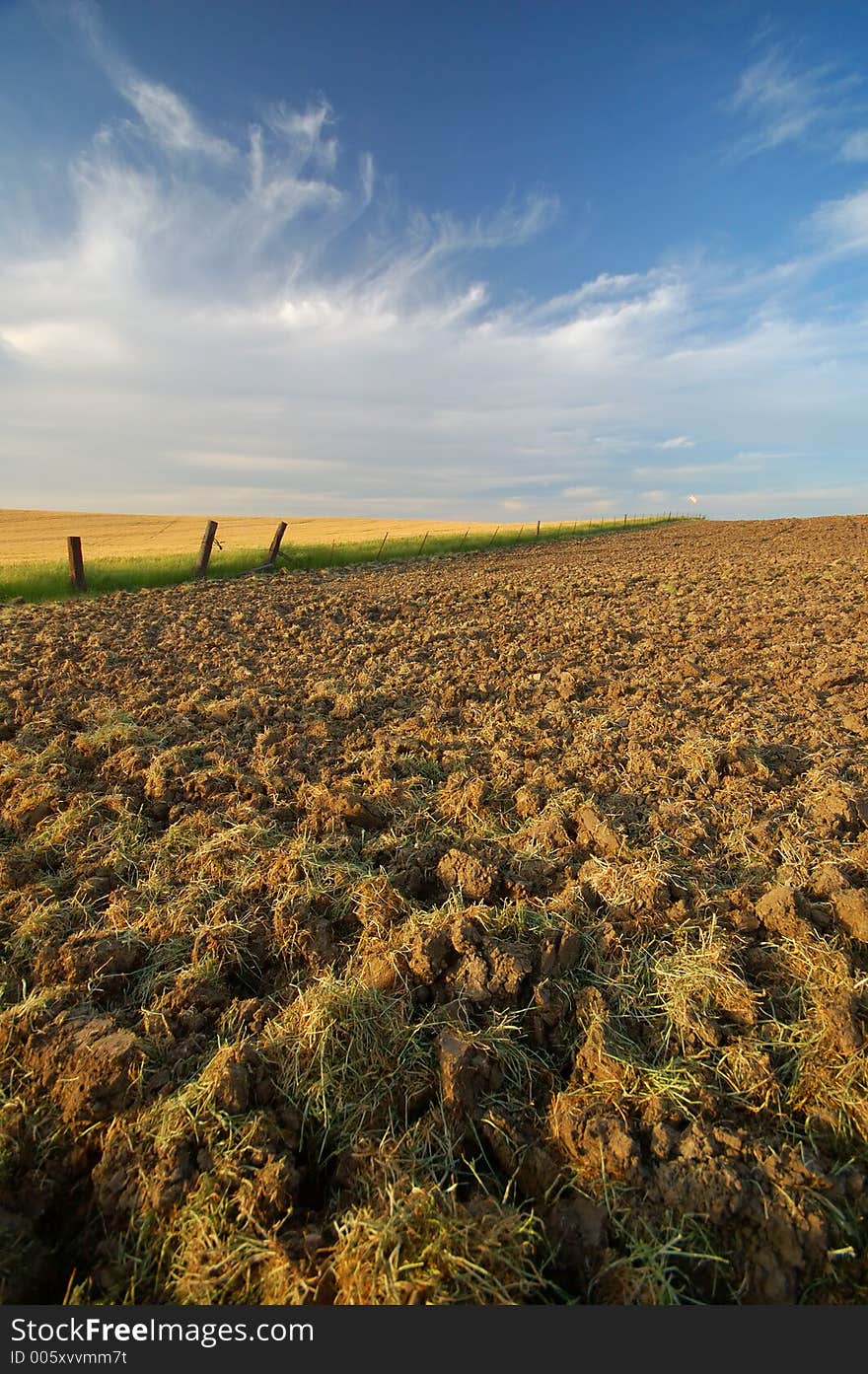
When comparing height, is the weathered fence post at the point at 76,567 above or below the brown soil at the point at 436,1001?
above

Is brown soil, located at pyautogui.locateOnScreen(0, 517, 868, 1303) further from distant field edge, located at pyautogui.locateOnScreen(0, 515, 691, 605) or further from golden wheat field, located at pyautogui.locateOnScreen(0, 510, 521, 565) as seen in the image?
golden wheat field, located at pyautogui.locateOnScreen(0, 510, 521, 565)

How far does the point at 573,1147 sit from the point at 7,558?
97.6ft

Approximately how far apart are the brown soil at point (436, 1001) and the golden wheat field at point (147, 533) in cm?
2212

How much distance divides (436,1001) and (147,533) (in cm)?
4565

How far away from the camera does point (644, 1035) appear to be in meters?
3.04

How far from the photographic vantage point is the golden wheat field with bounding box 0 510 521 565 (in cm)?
2980

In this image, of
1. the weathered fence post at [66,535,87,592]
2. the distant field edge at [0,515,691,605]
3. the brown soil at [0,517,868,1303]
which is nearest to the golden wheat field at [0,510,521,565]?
the distant field edge at [0,515,691,605]

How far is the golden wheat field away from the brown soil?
22.1m

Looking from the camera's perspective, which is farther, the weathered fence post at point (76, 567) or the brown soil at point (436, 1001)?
the weathered fence post at point (76, 567)

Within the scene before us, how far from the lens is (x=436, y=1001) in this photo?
317cm

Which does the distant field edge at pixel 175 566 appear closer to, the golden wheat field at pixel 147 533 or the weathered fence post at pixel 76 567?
the weathered fence post at pixel 76 567

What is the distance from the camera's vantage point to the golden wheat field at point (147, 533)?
29.8 m

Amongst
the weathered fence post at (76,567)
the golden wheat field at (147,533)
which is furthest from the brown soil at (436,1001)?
the golden wheat field at (147,533)

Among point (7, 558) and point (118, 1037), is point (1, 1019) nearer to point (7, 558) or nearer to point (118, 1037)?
point (118, 1037)
